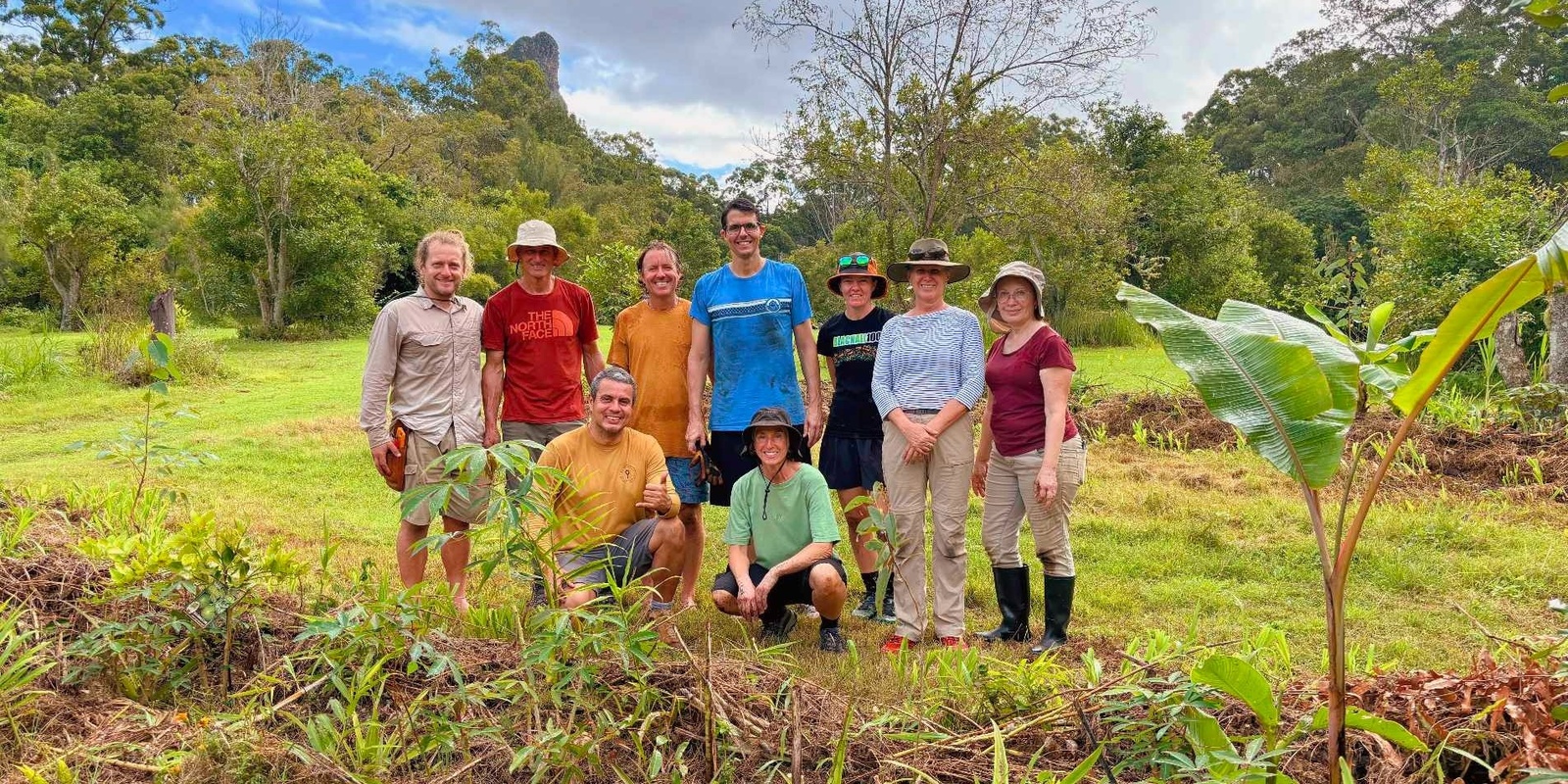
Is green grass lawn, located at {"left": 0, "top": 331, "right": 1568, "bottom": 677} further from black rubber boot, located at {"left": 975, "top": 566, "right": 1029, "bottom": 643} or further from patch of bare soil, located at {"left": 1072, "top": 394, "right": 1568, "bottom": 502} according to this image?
patch of bare soil, located at {"left": 1072, "top": 394, "right": 1568, "bottom": 502}

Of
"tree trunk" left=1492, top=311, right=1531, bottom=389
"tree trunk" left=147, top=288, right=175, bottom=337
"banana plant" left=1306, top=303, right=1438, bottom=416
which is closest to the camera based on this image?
"banana plant" left=1306, top=303, right=1438, bottom=416

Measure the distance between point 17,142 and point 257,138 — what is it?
17742mm

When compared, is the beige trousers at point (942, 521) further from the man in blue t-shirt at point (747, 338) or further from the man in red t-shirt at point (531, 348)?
the man in red t-shirt at point (531, 348)

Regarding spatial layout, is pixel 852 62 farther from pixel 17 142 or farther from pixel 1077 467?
pixel 17 142

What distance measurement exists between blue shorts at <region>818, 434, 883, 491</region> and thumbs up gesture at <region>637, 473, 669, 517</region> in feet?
2.90

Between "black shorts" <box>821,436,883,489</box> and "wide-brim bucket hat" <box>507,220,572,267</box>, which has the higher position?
"wide-brim bucket hat" <box>507,220,572,267</box>

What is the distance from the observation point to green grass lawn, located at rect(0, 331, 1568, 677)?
4039mm

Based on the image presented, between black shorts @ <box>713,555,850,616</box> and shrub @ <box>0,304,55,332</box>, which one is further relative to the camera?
shrub @ <box>0,304,55,332</box>

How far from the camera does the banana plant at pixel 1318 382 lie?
5.75 ft

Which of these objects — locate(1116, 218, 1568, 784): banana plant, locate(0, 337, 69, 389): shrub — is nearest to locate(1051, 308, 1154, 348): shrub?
locate(0, 337, 69, 389): shrub

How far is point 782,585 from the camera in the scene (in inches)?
148

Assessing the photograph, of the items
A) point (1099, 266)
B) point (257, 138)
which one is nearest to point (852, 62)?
point (1099, 266)

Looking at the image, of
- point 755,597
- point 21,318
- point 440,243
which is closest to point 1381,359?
point 755,597

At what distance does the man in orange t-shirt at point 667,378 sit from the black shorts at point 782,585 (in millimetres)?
476
